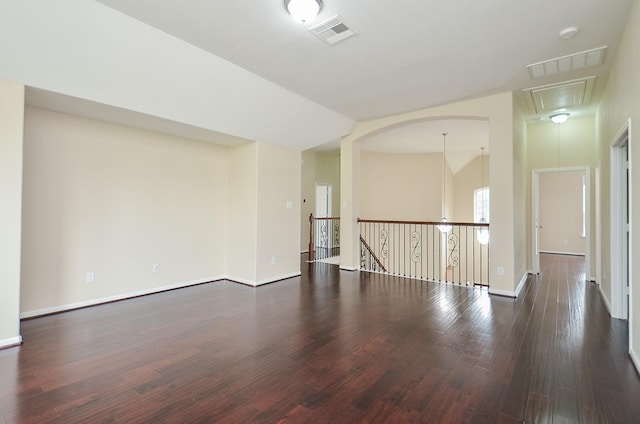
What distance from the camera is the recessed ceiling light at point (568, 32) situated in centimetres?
291

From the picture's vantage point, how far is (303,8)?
246cm

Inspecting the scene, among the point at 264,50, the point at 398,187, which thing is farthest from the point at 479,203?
the point at 264,50

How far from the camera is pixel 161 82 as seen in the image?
11.0 ft

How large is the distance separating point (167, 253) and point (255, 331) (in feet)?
7.81

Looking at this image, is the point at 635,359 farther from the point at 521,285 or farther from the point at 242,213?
the point at 242,213

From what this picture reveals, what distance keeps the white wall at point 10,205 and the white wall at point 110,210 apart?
0.75m

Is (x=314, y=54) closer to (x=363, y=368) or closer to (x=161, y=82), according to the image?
(x=161, y=82)

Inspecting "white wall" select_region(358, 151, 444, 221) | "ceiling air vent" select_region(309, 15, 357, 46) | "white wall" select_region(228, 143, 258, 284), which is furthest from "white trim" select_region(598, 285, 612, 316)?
"white wall" select_region(228, 143, 258, 284)

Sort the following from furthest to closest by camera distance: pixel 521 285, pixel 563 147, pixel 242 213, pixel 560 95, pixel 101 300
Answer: pixel 563 147, pixel 242 213, pixel 521 285, pixel 560 95, pixel 101 300

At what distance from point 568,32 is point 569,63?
83 centimetres

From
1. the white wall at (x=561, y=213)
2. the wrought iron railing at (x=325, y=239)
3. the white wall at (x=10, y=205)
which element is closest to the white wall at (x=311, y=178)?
the wrought iron railing at (x=325, y=239)

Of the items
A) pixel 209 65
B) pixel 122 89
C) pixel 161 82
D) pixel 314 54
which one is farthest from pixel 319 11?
pixel 122 89

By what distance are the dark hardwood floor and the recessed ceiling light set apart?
9.76ft

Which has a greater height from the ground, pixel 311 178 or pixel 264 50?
pixel 264 50
